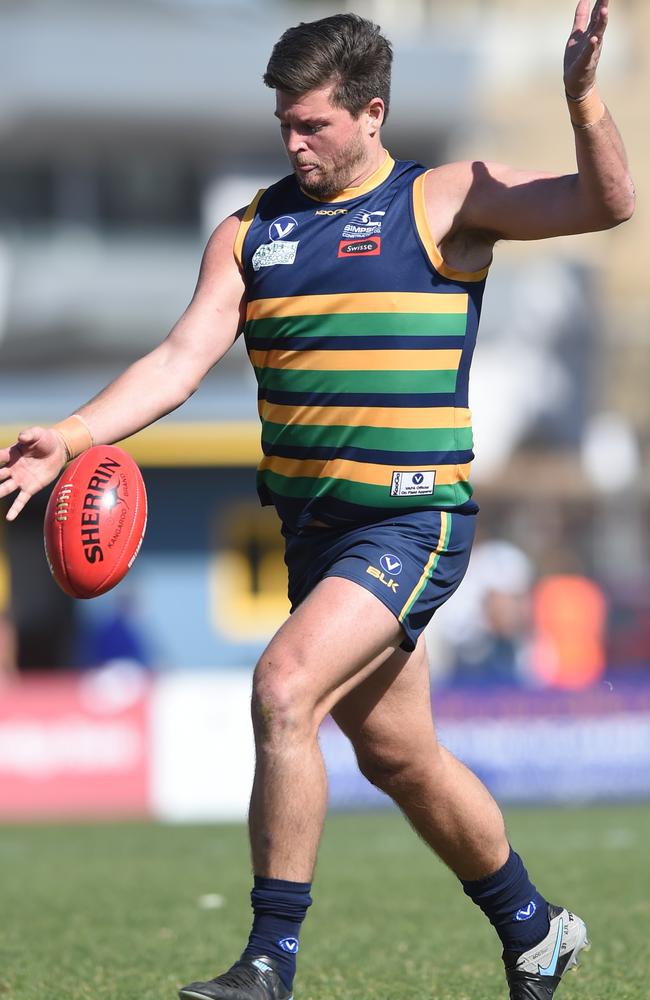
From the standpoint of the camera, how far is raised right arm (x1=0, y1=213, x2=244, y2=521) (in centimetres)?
464

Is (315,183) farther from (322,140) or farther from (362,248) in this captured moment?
(362,248)

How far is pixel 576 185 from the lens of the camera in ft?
14.3

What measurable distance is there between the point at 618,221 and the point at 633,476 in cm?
1666

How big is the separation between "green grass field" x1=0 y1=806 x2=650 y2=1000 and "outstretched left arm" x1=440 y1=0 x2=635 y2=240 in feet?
7.19

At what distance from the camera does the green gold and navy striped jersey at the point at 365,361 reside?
178 inches

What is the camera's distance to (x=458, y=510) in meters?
4.65

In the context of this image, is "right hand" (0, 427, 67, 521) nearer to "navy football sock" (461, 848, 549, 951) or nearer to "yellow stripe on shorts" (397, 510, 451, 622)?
"yellow stripe on shorts" (397, 510, 451, 622)

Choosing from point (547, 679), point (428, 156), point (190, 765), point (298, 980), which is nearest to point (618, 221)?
point (298, 980)

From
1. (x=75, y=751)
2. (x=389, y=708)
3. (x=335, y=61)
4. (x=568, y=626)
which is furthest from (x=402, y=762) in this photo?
(x=568, y=626)

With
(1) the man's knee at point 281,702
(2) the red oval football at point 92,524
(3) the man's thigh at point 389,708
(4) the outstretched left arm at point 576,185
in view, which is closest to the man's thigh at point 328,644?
(1) the man's knee at point 281,702

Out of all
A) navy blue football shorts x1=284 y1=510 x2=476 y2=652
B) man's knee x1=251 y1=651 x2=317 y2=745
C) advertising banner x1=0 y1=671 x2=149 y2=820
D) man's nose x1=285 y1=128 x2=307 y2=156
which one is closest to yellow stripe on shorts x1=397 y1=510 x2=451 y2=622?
navy blue football shorts x1=284 y1=510 x2=476 y2=652

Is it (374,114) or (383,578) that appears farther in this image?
(374,114)

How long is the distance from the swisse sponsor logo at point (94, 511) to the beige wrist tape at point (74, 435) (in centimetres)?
8

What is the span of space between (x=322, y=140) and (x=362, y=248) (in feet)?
1.04
